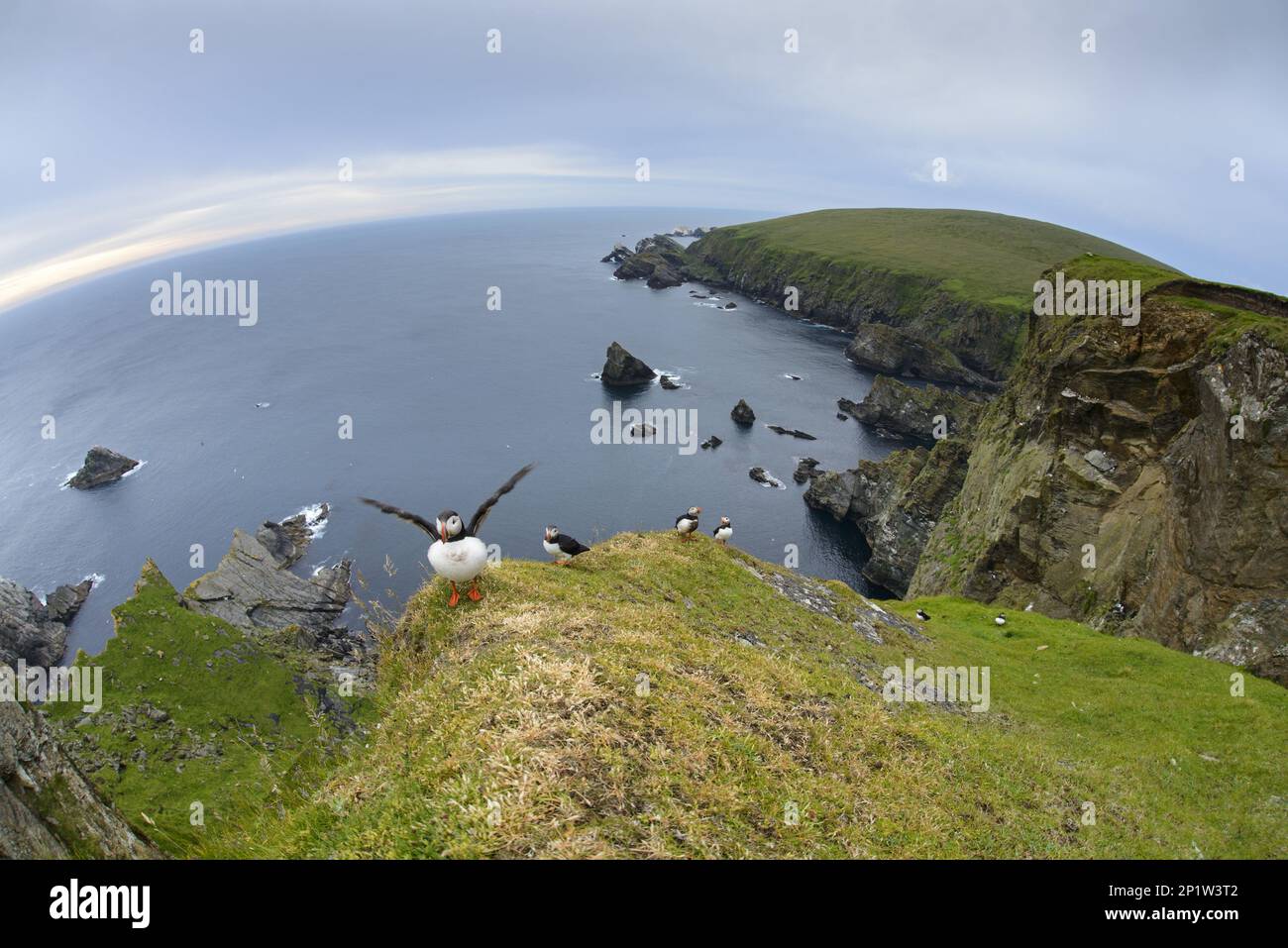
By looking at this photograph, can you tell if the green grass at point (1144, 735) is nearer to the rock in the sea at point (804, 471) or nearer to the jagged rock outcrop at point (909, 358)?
the rock in the sea at point (804, 471)

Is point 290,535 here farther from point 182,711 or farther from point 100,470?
point 100,470

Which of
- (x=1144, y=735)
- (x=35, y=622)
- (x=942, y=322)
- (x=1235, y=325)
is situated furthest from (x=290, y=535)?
(x=942, y=322)

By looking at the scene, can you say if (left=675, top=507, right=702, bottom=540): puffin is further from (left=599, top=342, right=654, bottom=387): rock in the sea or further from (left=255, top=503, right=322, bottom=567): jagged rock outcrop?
(left=599, top=342, right=654, bottom=387): rock in the sea

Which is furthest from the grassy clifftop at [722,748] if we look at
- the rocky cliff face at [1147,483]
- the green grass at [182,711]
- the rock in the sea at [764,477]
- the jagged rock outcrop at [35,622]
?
the jagged rock outcrop at [35,622]

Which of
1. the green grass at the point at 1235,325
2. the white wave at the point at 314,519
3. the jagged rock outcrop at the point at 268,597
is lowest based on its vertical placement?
the jagged rock outcrop at the point at 268,597

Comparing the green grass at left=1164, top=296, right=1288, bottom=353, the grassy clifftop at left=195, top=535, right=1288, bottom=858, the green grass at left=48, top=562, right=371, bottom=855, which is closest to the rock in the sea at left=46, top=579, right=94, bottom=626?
the green grass at left=48, top=562, right=371, bottom=855
